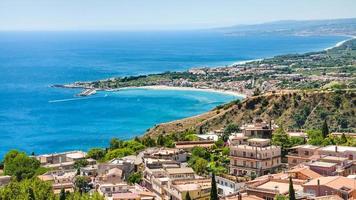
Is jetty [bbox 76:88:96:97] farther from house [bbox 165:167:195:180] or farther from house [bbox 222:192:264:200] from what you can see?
house [bbox 222:192:264:200]

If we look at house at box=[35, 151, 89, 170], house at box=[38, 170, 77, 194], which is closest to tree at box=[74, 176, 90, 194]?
house at box=[38, 170, 77, 194]

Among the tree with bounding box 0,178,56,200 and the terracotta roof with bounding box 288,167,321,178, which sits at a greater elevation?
the terracotta roof with bounding box 288,167,321,178

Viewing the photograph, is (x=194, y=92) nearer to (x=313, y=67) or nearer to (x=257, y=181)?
(x=313, y=67)

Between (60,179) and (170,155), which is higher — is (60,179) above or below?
below

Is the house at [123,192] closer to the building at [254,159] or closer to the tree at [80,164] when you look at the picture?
the building at [254,159]

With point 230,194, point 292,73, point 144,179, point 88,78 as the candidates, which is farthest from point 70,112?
point 230,194

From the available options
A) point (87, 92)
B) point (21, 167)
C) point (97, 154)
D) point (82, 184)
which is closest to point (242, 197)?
point (82, 184)

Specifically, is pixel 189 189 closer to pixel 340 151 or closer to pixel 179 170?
pixel 179 170
